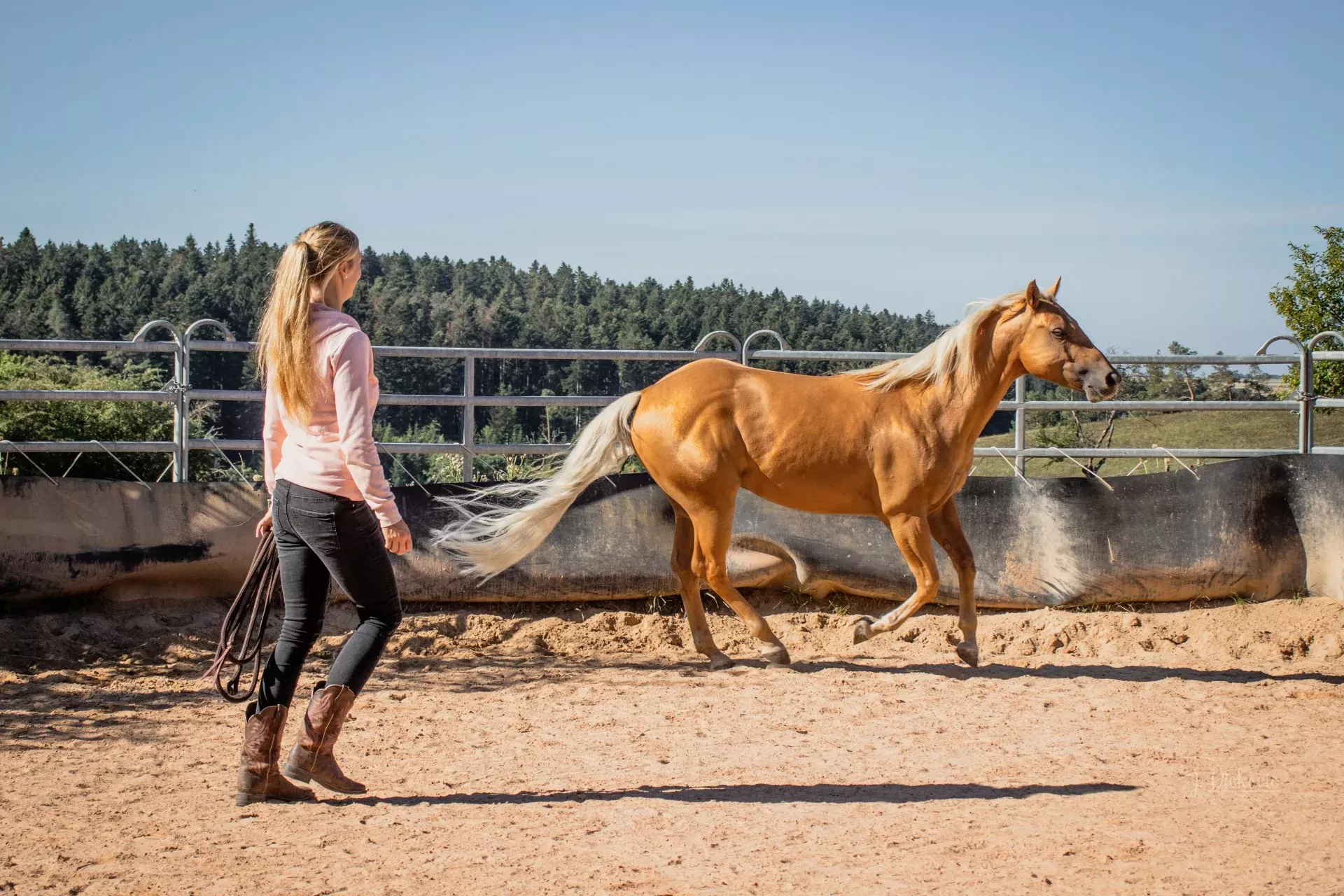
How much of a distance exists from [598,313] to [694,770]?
39765 millimetres

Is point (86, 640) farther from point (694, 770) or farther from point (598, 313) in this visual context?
point (598, 313)

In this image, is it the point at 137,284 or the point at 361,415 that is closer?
the point at 361,415

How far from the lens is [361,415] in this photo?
341 cm

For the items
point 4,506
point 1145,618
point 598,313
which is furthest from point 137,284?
point 1145,618

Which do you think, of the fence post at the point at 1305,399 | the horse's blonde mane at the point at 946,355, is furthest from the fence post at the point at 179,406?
the fence post at the point at 1305,399

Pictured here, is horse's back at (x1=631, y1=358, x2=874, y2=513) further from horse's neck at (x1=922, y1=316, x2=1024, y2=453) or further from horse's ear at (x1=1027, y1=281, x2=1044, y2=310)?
horse's ear at (x1=1027, y1=281, x2=1044, y2=310)

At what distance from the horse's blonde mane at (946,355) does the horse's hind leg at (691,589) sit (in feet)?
4.24

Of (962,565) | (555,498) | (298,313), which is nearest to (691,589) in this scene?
(555,498)

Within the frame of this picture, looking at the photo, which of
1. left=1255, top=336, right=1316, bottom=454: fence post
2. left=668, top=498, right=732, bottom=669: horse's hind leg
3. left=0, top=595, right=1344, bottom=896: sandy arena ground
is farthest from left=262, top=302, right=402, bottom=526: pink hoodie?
left=1255, top=336, right=1316, bottom=454: fence post

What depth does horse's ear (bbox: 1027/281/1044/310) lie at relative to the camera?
604cm

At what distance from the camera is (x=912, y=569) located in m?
5.95

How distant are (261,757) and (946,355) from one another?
4034mm

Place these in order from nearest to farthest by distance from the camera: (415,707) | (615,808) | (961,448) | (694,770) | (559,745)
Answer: (615,808) → (694,770) → (559,745) → (415,707) → (961,448)

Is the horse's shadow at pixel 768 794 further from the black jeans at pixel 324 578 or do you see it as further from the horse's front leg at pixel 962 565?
the horse's front leg at pixel 962 565
